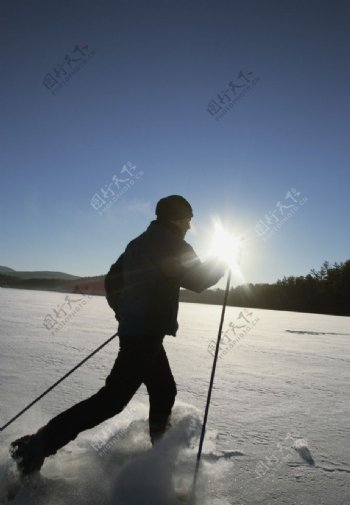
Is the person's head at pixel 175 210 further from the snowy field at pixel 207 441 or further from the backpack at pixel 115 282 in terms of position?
the snowy field at pixel 207 441

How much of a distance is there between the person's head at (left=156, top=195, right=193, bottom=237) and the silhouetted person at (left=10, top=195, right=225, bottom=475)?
6 cm

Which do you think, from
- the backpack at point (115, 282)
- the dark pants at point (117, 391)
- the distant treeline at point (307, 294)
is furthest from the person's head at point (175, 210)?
the distant treeline at point (307, 294)

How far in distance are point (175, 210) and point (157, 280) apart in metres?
0.47

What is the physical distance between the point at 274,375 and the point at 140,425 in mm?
3041

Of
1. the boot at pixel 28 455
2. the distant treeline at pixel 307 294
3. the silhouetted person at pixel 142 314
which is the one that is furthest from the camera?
the distant treeline at pixel 307 294

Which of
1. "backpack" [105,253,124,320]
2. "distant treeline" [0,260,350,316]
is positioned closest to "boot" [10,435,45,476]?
"backpack" [105,253,124,320]

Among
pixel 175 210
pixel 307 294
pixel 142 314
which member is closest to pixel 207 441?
pixel 142 314

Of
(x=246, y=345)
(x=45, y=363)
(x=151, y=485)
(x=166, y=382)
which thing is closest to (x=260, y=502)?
(x=151, y=485)

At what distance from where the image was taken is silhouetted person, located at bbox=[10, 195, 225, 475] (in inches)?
88.2

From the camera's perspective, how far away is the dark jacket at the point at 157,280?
2.29 m

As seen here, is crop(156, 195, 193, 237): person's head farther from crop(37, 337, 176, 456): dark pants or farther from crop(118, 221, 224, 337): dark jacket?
crop(37, 337, 176, 456): dark pants

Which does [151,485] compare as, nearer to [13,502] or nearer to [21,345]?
[13,502]

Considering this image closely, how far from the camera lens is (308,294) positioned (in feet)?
196

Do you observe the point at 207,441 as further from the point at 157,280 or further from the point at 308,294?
the point at 308,294
